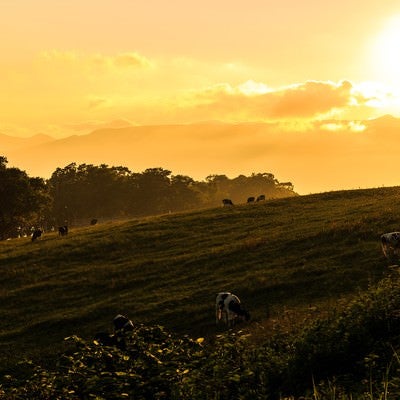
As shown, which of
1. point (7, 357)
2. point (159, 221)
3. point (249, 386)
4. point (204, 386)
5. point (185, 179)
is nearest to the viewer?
point (204, 386)

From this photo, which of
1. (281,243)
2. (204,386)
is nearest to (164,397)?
(204,386)

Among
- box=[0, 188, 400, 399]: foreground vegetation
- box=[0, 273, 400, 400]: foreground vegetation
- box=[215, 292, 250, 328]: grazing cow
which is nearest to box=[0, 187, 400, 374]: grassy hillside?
box=[0, 188, 400, 399]: foreground vegetation

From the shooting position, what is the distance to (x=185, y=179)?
5906 inches

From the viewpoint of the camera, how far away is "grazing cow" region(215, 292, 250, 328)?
26109 mm

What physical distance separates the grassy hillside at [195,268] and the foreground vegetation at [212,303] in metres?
0.13

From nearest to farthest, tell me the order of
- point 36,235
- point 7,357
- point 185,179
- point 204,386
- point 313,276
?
1. point 204,386
2. point 7,357
3. point 313,276
4. point 36,235
5. point 185,179

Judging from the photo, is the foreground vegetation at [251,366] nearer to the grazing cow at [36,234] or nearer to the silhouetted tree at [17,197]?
the grazing cow at [36,234]

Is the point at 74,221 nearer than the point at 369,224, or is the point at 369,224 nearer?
the point at 369,224

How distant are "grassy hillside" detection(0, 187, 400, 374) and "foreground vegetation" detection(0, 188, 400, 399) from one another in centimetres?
13

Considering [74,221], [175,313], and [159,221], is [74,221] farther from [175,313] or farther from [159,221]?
[175,313]

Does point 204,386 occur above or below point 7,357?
above

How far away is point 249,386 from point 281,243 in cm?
2774

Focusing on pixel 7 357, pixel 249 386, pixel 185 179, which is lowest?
pixel 7 357

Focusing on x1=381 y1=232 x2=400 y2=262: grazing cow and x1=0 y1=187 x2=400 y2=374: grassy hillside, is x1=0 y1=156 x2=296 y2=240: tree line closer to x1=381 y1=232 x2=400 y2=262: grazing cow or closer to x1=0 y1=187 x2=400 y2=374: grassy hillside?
x1=0 y1=187 x2=400 y2=374: grassy hillside
